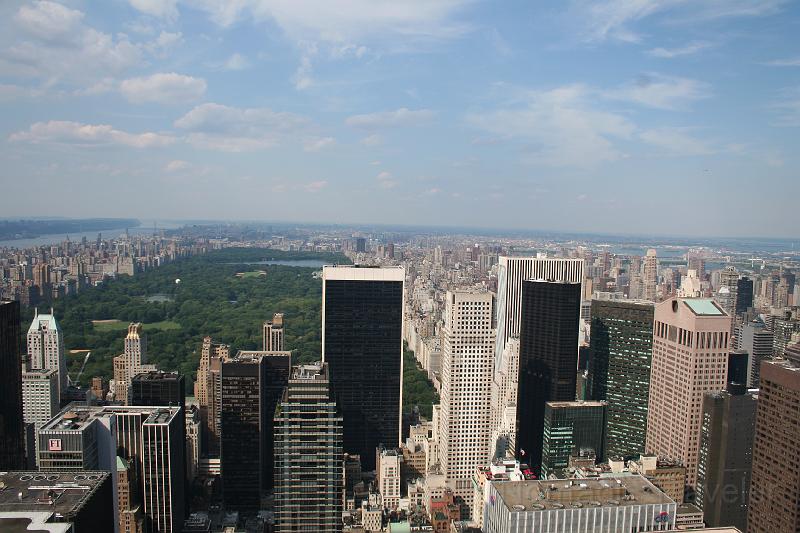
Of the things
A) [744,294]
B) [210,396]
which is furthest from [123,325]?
[744,294]

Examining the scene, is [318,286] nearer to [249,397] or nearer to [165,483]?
[249,397]

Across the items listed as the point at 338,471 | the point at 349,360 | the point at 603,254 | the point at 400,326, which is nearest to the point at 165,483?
the point at 338,471

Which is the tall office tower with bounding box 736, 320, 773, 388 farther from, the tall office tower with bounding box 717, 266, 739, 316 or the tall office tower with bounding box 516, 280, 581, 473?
the tall office tower with bounding box 516, 280, 581, 473

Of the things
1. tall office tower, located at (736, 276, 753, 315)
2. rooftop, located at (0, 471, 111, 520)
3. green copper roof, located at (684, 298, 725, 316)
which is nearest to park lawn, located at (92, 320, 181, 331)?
rooftop, located at (0, 471, 111, 520)

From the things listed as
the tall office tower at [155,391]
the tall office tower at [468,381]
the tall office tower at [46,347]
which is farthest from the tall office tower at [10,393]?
the tall office tower at [468,381]

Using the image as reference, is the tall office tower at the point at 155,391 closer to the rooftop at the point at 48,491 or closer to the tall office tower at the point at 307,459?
the tall office tower at the point at 307,459

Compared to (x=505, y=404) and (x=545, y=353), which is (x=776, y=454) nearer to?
(x=545, y=353)
